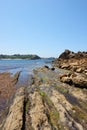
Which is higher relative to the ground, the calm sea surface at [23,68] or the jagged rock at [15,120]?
the jagged rock at [15,120]

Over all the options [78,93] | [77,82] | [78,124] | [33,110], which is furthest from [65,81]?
[78,124]

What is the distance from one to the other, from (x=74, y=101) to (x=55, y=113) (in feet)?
16.3

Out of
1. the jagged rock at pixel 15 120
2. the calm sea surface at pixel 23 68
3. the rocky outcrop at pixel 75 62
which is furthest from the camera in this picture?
the rocky outcrop at pixel 75 62

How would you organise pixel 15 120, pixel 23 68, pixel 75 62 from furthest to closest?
pixel 23 68
pixel 75 62
pixel 15 120

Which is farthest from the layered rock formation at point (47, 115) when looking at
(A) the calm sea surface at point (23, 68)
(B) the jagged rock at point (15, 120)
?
(A) the calm sea surface at point (23, 68)

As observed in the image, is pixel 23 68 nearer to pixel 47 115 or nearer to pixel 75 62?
pixel 75 62

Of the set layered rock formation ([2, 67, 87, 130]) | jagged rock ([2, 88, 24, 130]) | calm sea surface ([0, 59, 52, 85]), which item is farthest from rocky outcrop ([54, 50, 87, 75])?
jagged rock ([2, 88, 24, 130])

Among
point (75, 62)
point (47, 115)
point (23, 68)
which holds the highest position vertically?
point (75, 62)

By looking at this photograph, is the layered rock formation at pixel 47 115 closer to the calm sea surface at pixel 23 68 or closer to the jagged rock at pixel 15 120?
the jagged rock at pixel 15 120

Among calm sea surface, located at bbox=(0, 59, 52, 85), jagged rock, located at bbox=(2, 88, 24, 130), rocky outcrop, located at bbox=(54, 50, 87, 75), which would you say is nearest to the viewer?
jagged rock, located at bbox=(2, 88, 24, 130)

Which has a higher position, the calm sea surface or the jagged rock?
the jagged rock

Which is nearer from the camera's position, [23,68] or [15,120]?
[15,120]

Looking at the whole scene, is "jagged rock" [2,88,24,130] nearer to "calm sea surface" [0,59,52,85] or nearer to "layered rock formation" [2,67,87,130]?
"layered rock formation" [2,67,87,130]

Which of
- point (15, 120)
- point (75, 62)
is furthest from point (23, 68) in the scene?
point (15, 120)
